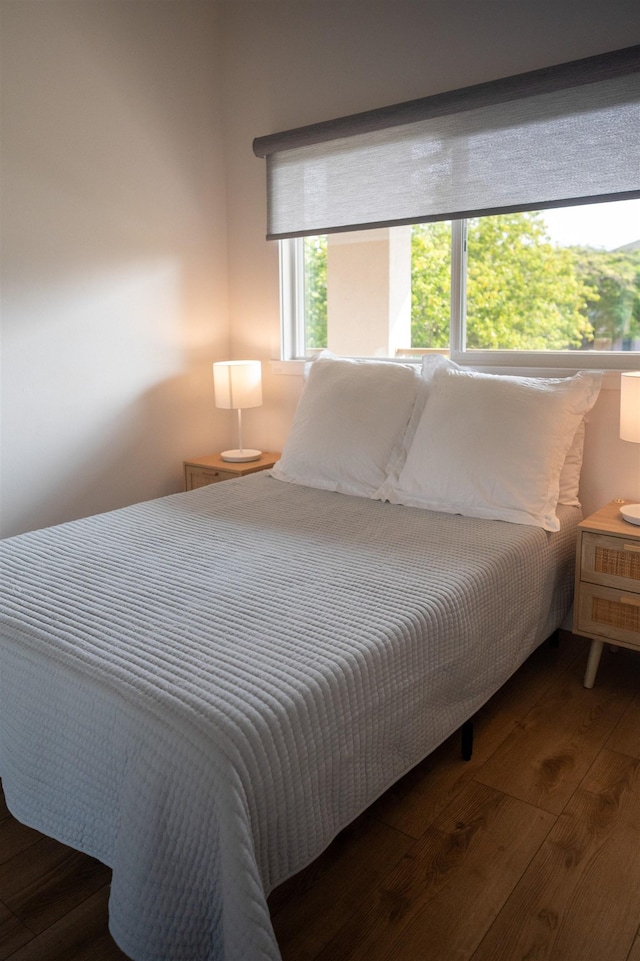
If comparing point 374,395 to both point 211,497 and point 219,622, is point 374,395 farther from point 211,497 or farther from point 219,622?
point 219,622

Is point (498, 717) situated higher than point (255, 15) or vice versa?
point (255, 15)

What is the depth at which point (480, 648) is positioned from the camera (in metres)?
1.84

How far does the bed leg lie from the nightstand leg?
0.59 meters

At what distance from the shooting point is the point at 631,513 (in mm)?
2219

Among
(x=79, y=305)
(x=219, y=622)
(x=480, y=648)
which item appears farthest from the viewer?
(x=79, y=305)

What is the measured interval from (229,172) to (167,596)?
2.59m

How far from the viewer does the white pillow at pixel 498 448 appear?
90.5 inches

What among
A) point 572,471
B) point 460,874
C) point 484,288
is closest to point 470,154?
point 484,288

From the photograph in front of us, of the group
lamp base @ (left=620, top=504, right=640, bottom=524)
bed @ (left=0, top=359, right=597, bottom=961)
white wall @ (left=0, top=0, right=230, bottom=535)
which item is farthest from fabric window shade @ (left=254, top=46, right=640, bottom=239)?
lamp base @ (left=620, top=504, right=640, bottom=524)

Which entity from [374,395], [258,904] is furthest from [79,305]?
[258,904]

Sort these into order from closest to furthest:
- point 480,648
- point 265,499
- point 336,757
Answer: point 336,757 < point 480,648 < point 265,499

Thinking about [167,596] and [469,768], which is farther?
[469,768]

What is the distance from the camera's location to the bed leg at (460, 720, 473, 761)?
6.27 feet

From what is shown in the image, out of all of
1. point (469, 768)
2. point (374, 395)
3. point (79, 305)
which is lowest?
point (469, 768)
